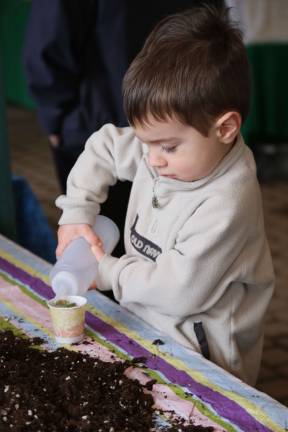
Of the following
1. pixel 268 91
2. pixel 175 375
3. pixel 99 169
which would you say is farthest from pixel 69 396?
pixel 268 91

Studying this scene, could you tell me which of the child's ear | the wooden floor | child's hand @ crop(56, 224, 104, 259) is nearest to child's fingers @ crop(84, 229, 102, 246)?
child's hand @ crop(56, 224, 104, 259)

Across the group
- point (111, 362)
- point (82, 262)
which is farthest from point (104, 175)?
point (111, 362)

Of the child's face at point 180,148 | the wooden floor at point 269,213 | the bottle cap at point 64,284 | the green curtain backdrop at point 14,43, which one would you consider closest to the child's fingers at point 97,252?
the bottle cap at point 64,284

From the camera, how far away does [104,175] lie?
75.8 inches

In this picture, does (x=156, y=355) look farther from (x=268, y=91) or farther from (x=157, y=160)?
(x=268, y=91)

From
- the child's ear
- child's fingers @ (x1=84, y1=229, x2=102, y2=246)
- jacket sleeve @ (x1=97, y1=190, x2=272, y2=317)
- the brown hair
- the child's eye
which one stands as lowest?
child's fingers @ (x1=84, y1=229, x2=102, y2=246)

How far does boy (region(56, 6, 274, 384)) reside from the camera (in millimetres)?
1495

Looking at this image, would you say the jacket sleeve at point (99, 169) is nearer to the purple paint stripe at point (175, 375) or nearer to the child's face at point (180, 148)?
the purple paint stripe at point (175, 375)

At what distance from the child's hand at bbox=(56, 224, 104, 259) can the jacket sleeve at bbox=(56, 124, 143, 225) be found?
22 mm

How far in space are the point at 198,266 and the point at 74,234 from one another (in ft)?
1.31

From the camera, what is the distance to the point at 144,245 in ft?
5.71

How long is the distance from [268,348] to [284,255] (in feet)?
3.84

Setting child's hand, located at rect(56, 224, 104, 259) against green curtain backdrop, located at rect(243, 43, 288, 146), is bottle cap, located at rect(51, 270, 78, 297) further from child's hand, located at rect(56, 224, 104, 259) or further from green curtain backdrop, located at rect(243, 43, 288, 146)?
green curtain backdrop, located at rect(243, 43, 288, 146)

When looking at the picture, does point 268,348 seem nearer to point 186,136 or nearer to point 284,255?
point 284,255
